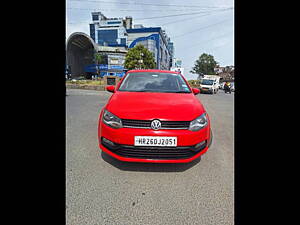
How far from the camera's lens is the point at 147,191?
5.68 ft

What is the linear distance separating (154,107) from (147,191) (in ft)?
3.31

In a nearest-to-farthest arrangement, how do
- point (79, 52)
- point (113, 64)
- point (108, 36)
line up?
point (113, 64)
point (79, 52)
point (108, 36)

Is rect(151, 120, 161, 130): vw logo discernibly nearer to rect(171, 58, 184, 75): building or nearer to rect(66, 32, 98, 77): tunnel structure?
rect(171, 58, 184, 75): building

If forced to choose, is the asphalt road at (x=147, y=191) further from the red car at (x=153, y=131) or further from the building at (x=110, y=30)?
the building at (x=110, y=30)

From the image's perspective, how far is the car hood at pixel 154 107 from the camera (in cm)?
192

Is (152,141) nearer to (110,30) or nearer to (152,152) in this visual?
(152,152)

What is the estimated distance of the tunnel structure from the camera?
5138cm

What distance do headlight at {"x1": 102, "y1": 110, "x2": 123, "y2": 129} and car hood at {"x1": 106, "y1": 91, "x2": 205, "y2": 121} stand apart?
5cm

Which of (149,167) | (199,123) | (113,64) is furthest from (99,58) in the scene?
(199,123)
